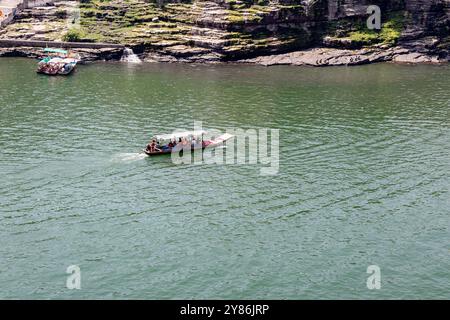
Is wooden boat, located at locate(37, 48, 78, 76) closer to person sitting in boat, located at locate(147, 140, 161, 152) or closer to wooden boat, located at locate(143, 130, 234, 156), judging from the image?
wooden boat, located at locate(143, 130, 234, 156)

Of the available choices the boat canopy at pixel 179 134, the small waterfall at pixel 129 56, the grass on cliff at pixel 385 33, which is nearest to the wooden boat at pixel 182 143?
the boat canopy at pixel 179 134

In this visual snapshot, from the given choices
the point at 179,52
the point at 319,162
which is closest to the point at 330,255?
the point at 319,162

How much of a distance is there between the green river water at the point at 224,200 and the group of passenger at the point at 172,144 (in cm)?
146

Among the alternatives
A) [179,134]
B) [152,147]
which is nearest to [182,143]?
[179,134]

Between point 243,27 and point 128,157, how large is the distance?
253 feet

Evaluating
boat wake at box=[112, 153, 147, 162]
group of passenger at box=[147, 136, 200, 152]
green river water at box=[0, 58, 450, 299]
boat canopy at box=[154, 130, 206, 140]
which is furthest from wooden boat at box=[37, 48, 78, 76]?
boat wake at box=[112, 153, 147, 162]

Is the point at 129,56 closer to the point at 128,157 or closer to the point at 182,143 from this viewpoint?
the point at 182,143

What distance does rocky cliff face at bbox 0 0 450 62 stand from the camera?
150m

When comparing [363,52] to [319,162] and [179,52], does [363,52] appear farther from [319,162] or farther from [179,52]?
[319,162]

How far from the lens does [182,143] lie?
85.0 meters

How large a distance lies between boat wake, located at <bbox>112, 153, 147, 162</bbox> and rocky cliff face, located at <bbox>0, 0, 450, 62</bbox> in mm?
70687

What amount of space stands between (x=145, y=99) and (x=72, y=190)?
46.0 m

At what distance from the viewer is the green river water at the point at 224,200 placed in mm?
53031
